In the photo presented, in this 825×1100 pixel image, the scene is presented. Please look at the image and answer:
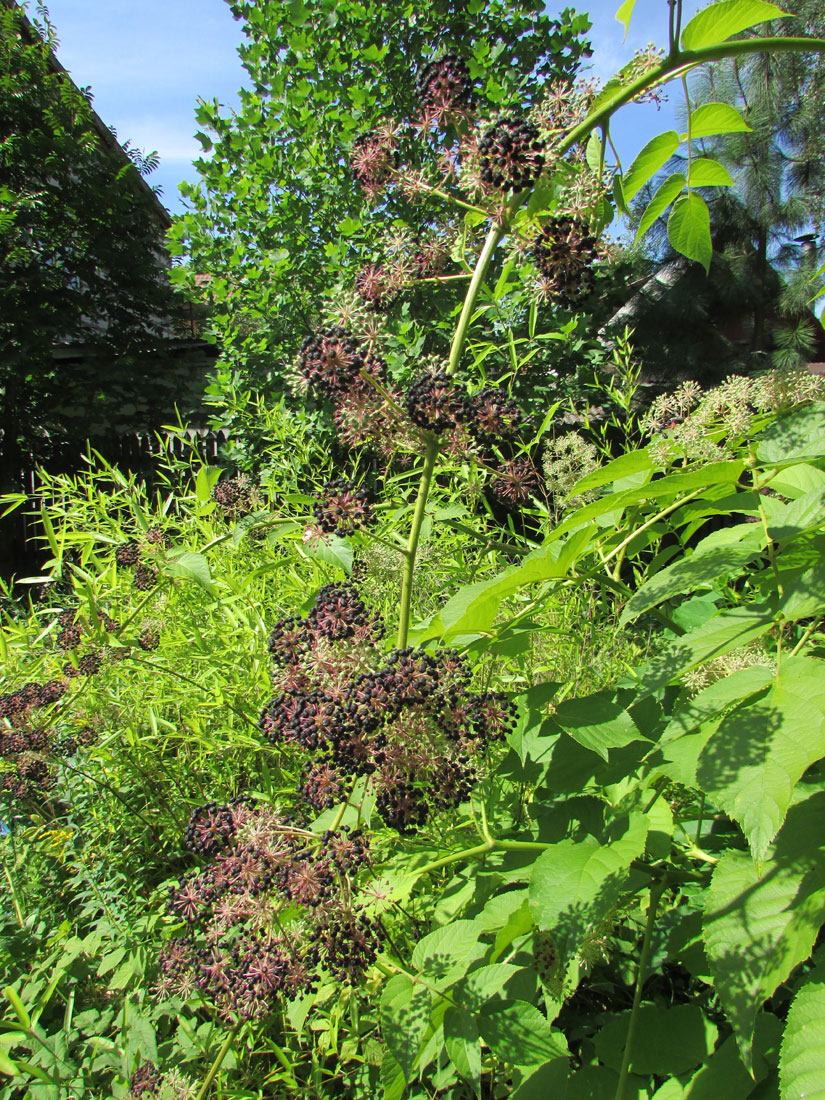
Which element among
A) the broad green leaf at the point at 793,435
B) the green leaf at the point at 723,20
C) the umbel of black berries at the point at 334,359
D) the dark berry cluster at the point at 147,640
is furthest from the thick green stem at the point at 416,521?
the dark berry cluster at the point at 147,640

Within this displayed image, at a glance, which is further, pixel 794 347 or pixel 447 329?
pixel 794 347

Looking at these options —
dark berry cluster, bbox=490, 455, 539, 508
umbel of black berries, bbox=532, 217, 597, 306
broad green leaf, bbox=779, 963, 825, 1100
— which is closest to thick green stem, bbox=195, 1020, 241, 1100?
broad green leaf, bbox=779, 963, 825, 1100

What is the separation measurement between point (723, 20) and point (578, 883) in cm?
125

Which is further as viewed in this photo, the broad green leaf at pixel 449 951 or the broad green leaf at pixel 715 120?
the broad green leaf at pixel 449 951

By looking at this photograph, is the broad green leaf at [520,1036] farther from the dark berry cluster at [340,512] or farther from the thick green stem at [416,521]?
the dark berry cluster at [340,512]

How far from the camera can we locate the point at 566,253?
1.15 metres

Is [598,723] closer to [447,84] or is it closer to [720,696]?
→ [720,696]

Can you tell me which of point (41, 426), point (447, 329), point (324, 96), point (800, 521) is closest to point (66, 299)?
point (41, 426)

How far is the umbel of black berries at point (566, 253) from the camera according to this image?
1150 mm

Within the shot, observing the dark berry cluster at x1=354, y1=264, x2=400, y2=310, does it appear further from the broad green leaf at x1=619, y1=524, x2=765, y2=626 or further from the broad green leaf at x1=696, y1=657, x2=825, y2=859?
the broad green leaf at x1=696, y1=657, x2=825, y2=859

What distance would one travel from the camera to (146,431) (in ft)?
46.5

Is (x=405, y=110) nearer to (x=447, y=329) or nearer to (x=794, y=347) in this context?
(x=447, y=329)

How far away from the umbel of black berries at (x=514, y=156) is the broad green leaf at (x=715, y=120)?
27cm

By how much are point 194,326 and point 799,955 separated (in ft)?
60.6
